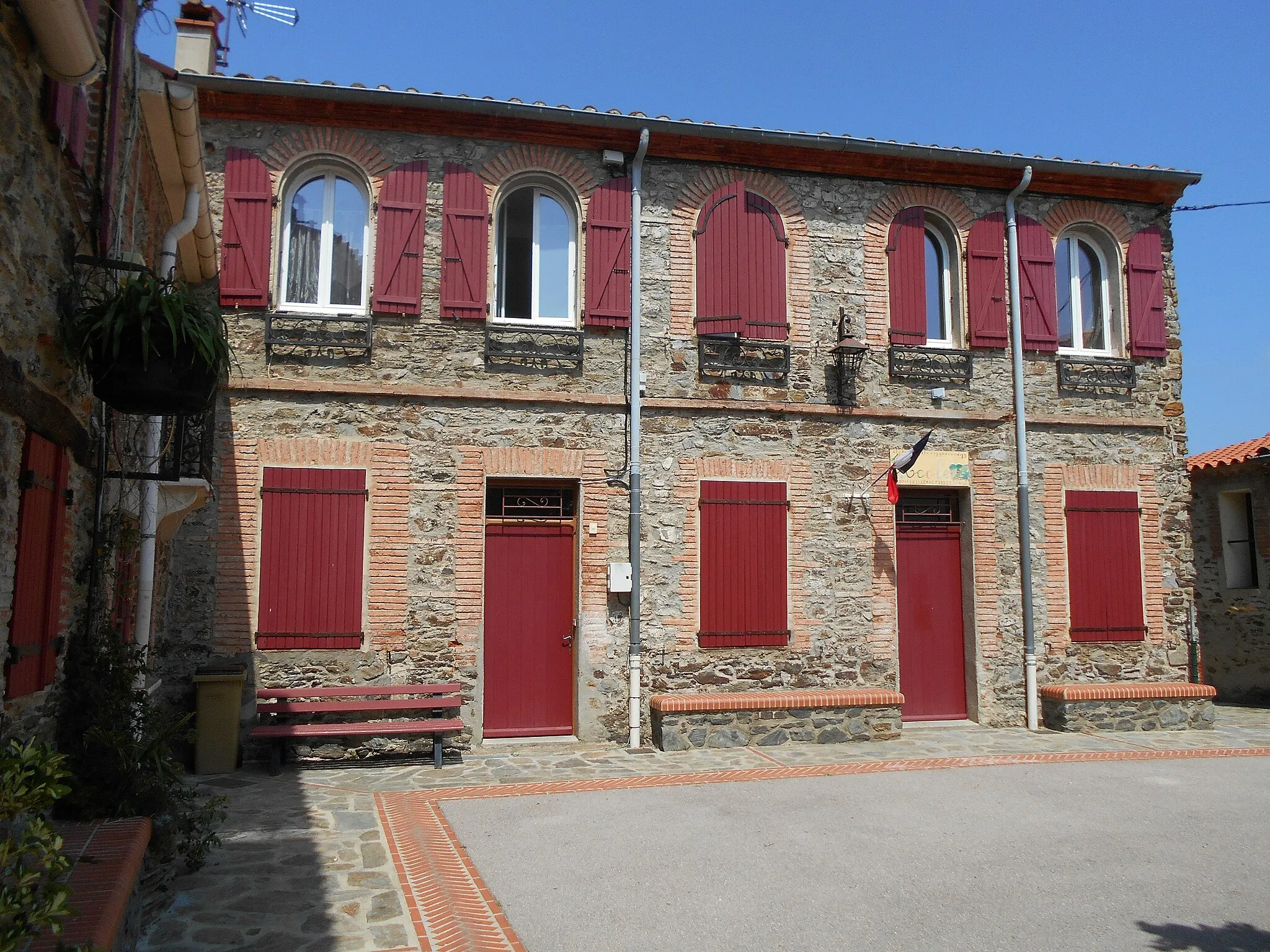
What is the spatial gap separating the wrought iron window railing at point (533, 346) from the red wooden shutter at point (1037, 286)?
5.35 meters

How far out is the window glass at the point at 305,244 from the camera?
970 cm

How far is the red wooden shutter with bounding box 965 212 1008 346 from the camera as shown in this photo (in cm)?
1112

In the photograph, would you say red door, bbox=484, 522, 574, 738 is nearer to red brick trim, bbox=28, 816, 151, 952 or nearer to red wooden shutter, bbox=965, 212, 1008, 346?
red brick trim, bbox=28, 816, 151, 952

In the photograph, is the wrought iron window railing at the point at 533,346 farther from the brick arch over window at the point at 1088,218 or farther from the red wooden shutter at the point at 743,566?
the brick arch over window at the point at 1088,218

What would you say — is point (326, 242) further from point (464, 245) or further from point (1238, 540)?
point (1238, 540)

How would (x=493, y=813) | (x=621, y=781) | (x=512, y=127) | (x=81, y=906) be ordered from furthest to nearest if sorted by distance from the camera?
(x=512, y=127) → (x=621, y=781) → (x=493, y=813) → (x=81, y=906)

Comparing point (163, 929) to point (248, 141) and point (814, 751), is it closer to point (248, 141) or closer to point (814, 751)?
point (814, 751)

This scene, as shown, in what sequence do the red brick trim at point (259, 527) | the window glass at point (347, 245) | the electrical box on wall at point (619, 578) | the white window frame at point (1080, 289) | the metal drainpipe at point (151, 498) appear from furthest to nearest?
the white window frame at point (1080, 289) → the window glass at point (347, 245) → the electrical box on wall at point (619, 578) → the red brick trim at point (259, 527) → the metal drainpipe at point (151, 498)

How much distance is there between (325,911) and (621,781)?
3507 mm

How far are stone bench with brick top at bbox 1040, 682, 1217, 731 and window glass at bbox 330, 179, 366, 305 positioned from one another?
8.63 metres

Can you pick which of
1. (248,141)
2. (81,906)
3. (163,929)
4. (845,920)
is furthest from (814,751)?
(248,141)

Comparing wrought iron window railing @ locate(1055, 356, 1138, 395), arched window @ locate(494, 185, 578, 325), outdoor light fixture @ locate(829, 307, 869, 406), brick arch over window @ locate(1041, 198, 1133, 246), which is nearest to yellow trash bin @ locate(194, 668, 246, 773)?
arched window @ locate(494, 185, 578, 325)

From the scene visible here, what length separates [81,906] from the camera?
11.7ft

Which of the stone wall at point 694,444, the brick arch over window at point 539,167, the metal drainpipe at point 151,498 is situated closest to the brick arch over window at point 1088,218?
the stone wall at point 694,444
